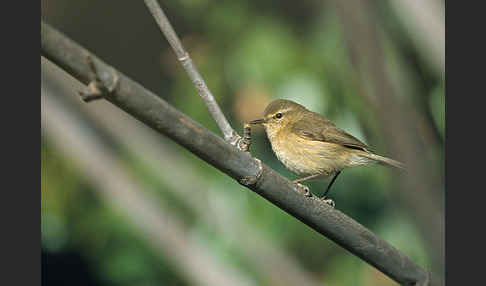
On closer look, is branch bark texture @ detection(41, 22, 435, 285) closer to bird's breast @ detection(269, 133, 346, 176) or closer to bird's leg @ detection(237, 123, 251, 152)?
bird's leg @ detection(237, 123, 251, 152)

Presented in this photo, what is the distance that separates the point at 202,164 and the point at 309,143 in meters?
0.61

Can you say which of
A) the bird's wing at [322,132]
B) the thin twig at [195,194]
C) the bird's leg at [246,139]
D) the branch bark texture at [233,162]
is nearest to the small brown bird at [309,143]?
the bird's wing at [322,132]

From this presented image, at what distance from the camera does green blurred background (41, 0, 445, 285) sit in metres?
2.85

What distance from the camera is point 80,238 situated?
319 cm

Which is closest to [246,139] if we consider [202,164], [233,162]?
[233,162]

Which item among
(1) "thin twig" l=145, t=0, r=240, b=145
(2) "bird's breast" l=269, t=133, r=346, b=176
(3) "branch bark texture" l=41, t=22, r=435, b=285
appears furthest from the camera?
(2) "bird's breast" l=269, t=133, r=346, b=176

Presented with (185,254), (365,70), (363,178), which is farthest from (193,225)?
(365,70)

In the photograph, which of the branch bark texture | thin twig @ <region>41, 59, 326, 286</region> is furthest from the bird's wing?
the branch bark texture

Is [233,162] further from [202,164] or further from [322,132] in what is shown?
[202,164]

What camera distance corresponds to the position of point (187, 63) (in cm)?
167

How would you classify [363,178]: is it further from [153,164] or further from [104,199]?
[104,199]

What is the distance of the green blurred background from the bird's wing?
Answer: 0.14m

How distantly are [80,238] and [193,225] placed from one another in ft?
2.07

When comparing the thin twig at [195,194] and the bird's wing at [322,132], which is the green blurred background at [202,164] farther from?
the bird's wing at [322,132]
